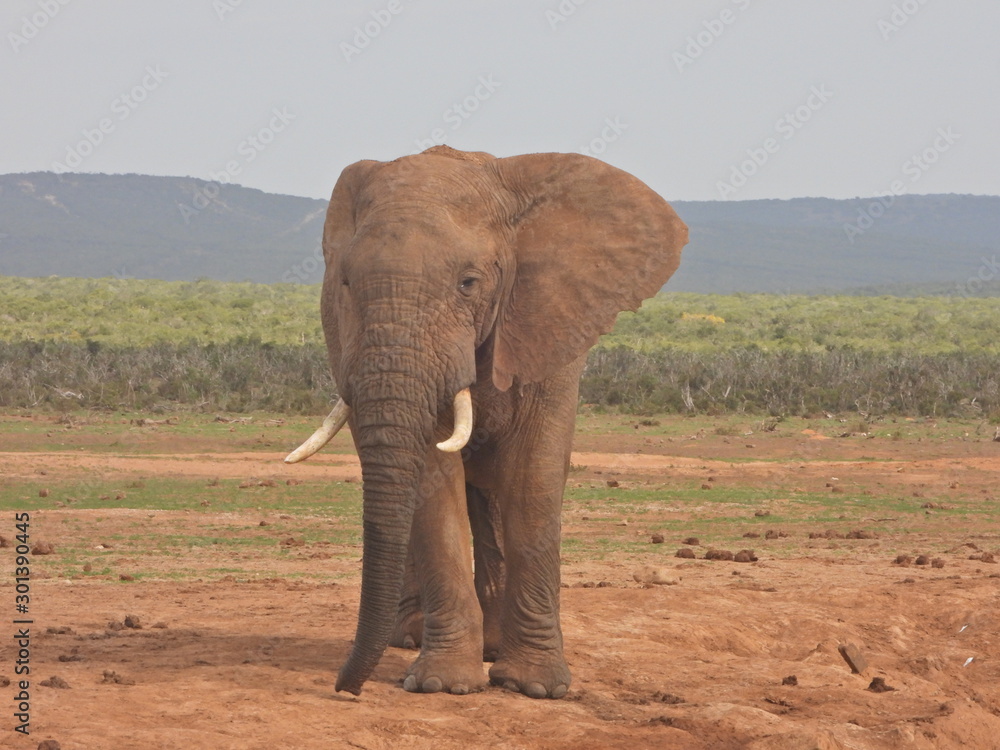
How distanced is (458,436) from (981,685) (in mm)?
3837

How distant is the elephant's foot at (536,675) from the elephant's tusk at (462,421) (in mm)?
1360

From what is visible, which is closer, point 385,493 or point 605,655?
point 385,493

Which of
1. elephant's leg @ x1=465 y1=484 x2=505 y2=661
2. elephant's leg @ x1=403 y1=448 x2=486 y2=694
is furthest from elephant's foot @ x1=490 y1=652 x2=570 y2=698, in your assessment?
elephant's leg @ x1=465 y1=484 x2=505 y2=661

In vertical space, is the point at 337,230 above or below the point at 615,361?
below

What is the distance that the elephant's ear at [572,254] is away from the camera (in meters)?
6.90

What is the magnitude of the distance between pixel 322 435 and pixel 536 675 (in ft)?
5.24

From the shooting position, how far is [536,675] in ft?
23.0

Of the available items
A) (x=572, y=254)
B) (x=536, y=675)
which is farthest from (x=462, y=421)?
(x=536, y=675)

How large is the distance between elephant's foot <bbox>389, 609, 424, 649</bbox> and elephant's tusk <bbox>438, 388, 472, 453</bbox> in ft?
6.56

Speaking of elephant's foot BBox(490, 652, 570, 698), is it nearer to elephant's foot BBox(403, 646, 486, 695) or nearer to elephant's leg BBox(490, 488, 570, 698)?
elephant's leg BBox(490, 488, 570, 698)

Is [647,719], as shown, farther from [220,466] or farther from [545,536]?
[220,466]

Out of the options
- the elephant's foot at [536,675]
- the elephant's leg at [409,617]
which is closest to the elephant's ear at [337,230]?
the elephant's leg at [409,617]

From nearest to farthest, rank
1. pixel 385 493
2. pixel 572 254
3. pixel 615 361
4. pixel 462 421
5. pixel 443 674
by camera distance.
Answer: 1. pixel 385 493
2. pixel 462 421
3. pixel 443 674
4. pixel 572 254
5. pixel 615 361

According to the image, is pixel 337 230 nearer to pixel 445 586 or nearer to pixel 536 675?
pixel 445 586
